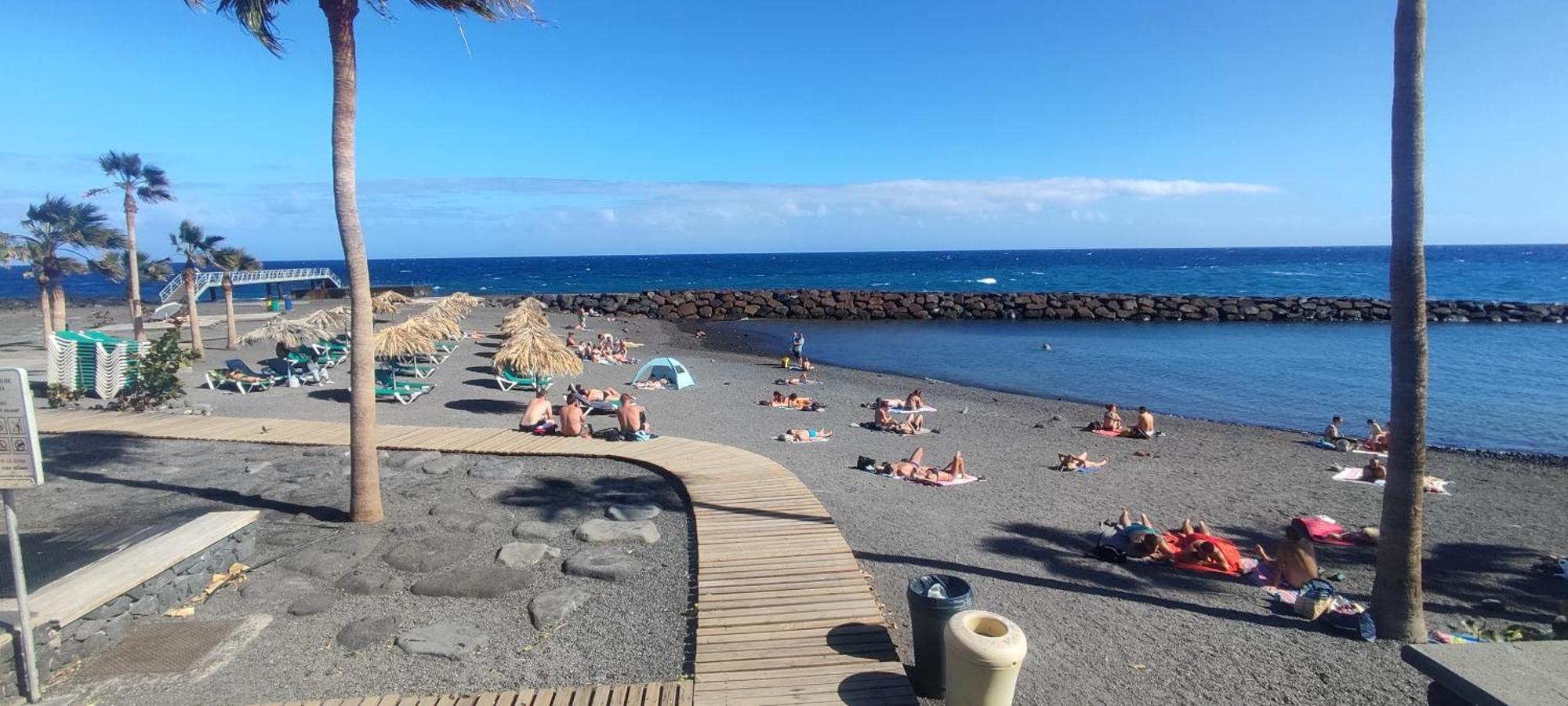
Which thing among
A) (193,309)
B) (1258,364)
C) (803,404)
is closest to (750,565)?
(803,404)

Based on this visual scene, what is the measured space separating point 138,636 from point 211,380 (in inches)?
538

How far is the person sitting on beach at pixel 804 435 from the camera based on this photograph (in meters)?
14.6

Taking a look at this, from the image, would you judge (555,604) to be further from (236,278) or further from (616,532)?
(236,278)

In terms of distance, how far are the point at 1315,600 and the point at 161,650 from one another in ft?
30.8

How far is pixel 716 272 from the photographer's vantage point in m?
115

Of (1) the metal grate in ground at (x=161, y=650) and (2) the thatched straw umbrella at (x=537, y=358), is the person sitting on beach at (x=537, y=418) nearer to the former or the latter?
(2) the thatched straw umbrella at (x=537, y=358)

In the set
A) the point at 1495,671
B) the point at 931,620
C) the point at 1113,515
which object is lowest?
the point at 1113,515

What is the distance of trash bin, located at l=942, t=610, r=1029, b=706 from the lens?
4.54 m

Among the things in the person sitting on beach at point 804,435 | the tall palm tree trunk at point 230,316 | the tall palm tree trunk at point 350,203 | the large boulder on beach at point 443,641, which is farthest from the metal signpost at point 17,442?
the tall palm tree trunk at point 230,316

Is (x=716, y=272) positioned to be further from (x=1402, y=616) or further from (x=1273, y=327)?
(x=1402, y=616)

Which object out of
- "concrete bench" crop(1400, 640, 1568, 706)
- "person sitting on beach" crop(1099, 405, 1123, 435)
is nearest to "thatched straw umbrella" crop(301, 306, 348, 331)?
"person sitting on beach" crop(1099, 405, 1123, 435)

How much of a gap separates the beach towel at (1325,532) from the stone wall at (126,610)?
37.1ft

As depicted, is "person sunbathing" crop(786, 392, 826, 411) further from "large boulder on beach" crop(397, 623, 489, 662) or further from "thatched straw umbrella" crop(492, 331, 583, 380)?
"large boulder on beach" crop(397, 623, 489, 662)

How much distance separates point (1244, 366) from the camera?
30031mm
